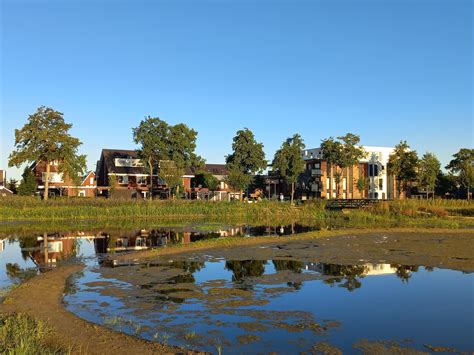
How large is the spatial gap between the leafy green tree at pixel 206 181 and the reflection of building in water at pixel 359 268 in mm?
76731

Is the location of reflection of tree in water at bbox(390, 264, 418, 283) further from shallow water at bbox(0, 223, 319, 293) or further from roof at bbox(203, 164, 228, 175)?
roof at bbox(203, 164, 228, 175)

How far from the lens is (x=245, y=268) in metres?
21.5

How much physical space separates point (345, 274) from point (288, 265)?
3.16m

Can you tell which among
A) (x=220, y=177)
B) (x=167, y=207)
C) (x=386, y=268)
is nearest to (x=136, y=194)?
(x=167, y=207)

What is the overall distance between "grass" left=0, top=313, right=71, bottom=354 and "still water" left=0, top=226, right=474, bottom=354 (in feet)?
6.48

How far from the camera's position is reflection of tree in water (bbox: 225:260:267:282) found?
64.4 ft

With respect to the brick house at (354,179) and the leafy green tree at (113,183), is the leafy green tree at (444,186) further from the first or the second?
the leafy green tree at (113,183)

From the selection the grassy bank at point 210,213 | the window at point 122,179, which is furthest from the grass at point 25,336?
the window at point 122,179

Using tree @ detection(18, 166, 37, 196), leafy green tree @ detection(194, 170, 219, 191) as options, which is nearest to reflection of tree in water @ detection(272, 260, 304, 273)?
tree @ detection(18, 166, 37, 196)

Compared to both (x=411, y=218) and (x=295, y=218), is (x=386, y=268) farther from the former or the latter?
(x=295, y=218)

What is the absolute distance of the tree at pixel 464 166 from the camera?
8594 centimetres

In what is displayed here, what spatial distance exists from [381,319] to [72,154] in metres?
69.4

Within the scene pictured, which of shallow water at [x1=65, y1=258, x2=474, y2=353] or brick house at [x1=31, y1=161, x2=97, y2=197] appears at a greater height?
brick house at [x1=31, y1=161, x2=97, y2=197]

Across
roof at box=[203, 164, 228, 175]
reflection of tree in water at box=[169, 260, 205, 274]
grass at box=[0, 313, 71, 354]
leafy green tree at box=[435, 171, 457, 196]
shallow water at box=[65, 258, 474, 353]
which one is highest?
roof at box=[203, 164, 228, 175]
